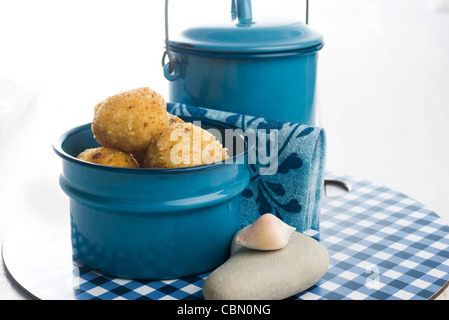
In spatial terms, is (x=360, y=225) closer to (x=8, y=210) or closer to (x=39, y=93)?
(x=8, y=210)

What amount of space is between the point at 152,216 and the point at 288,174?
0.93 feet

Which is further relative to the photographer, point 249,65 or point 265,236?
point 249,65

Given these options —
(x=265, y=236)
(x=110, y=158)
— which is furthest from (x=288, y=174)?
(x=110, y=158)

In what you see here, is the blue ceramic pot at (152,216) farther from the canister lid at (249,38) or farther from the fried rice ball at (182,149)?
the canister lid at (249,38)

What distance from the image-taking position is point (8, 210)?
1.20 m

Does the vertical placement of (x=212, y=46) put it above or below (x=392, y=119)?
above

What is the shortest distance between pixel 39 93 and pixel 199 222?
136 cm

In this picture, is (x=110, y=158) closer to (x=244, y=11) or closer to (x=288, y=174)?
(x=288, y=174)

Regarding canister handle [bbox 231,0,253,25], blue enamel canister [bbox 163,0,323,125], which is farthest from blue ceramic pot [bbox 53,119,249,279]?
canister handle [bbox 231,0,253,25]

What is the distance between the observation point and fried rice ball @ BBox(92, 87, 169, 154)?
0.93 meters

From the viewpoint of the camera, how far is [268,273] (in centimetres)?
86

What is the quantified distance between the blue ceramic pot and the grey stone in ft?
0.19

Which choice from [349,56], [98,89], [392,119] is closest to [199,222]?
[392,119]

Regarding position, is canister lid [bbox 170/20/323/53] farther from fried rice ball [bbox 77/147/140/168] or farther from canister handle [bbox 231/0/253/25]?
fried rice ball [bbox 77/147/140/168]
